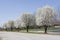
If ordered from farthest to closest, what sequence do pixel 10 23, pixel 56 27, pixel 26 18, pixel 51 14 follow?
pixel 10 23, pixel 56 27, pixel 26 18, pixel 51 14

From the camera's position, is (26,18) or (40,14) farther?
(26,18)

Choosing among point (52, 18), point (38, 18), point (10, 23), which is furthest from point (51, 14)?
point (10, 23)

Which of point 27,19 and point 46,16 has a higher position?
point 46,16

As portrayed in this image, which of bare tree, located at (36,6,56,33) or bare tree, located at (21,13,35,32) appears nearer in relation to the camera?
bare tree, located at (36,6,56,33)

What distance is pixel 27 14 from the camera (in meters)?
70.9

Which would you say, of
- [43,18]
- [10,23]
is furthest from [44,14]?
→ [10,23]

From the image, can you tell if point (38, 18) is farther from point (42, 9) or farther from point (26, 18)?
point (26, 18)

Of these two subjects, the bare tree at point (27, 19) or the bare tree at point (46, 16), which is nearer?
the bare tree at point (46, 16)

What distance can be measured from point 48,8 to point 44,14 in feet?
7.51

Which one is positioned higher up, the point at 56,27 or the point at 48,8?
the point at 48,8

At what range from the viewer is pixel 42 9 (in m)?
Result: 53.4

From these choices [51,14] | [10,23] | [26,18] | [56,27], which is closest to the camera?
[51,14]

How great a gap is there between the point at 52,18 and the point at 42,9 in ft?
15.4

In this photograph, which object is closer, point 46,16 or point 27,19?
point 46,16
